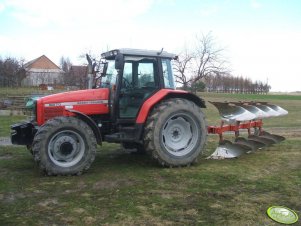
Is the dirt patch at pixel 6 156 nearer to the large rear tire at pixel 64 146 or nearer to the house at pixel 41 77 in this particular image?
the large rear tire at pixel 64 146

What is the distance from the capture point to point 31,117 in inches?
320

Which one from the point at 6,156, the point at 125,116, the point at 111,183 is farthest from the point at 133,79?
the point at 6,156

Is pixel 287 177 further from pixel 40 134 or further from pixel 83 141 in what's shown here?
pixel 40 134

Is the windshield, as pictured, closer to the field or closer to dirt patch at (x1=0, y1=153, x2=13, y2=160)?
the field

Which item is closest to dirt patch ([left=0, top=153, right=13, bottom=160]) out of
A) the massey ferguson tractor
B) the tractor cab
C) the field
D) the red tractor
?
the field

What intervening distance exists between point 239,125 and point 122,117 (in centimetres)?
301

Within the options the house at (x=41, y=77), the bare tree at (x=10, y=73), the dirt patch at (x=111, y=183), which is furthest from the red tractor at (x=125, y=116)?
the house at (x=41, y=77)

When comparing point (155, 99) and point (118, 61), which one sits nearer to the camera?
point (118, 61)

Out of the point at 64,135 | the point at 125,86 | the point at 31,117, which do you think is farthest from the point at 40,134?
the point at 125,86

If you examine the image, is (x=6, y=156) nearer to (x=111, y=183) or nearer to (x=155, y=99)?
(x=111, y=183)

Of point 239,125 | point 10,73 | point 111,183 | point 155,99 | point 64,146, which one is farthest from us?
point 10,73

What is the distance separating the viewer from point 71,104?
767 centimetres

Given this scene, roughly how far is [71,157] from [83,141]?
356mm

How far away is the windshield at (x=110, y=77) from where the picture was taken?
26.4ft
